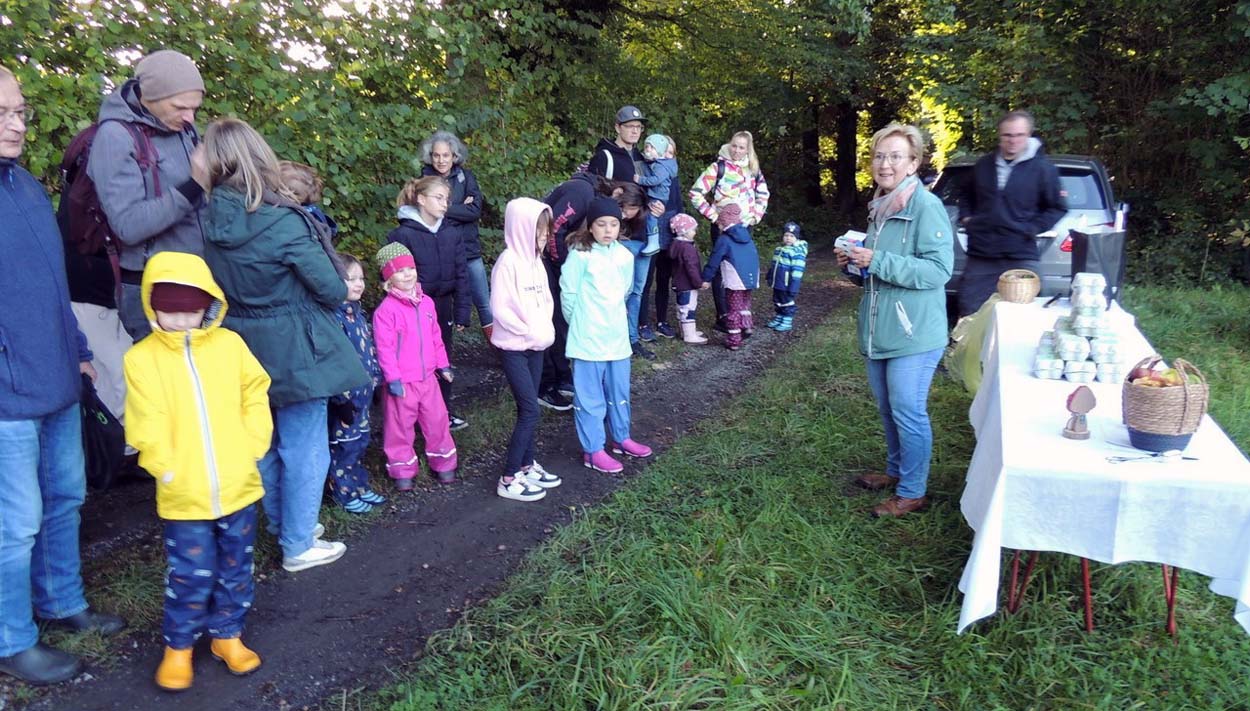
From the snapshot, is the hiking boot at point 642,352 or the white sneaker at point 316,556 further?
the hiking boot at point 642,352

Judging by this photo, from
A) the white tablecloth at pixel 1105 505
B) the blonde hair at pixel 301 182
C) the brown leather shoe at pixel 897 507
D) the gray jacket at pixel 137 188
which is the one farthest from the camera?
the brown leather shoe at pixel 897 507

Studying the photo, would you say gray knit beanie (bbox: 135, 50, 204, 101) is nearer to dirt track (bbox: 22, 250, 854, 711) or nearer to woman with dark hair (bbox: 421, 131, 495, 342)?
dirt track (bbox: 22, 250, 854, 711)

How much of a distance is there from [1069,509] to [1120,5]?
10.3 metres

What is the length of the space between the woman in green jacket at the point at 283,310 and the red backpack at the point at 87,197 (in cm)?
23

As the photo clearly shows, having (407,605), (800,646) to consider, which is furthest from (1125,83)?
(407,605)

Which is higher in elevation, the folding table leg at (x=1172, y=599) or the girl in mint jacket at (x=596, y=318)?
the girl in mint jacket at (x=596, y=318)

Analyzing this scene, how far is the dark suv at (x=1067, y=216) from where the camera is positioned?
6.93m

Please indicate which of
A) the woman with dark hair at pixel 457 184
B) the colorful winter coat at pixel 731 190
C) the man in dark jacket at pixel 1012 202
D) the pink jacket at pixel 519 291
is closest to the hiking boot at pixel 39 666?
the pink jacket at pixel 519 291

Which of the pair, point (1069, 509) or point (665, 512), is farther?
point (665, 512)

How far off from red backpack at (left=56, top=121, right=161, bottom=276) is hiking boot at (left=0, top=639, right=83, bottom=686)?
143 cm

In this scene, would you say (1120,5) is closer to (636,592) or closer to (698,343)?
(698,343)

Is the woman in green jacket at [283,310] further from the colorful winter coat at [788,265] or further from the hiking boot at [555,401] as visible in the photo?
→ the colorful winter coat at [788,265]

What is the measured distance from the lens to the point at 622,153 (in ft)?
22.3

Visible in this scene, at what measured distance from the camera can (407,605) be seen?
11.0ft
